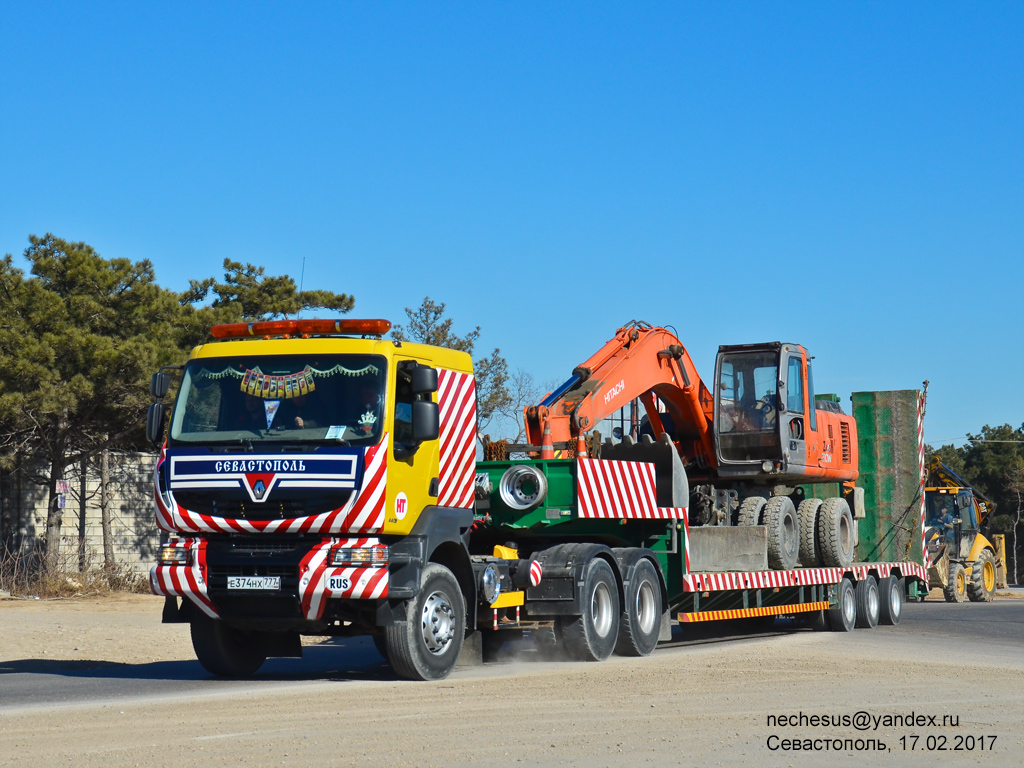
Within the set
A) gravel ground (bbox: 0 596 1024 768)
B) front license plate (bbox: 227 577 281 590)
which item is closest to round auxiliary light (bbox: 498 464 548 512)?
gravel ground (bbox: 0 596 1024 768)

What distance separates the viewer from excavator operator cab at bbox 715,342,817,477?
18.4m

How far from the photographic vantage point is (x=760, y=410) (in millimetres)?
18719

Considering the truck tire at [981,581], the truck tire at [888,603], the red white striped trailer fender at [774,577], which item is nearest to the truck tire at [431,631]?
the red white striped trailer fender at [774,577]

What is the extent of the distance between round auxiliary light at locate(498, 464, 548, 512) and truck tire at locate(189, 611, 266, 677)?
3.05m

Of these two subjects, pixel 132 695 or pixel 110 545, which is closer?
pixel 132 695

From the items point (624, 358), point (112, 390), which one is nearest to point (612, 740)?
point (624, 358)

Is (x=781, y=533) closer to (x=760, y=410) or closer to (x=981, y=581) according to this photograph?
(x=760, y=410)

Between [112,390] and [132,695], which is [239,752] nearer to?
[132,695]

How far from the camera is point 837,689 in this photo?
10992 mm

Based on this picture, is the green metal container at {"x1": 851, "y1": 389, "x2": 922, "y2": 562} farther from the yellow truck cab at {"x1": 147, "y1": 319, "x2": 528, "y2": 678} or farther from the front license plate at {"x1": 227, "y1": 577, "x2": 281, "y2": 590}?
the front license plate at {"x1": 227, "y1": 577, "x2": 281, "y2": 590}

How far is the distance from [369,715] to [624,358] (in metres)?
8.14

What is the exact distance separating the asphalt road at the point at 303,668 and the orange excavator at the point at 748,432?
5.51 feet

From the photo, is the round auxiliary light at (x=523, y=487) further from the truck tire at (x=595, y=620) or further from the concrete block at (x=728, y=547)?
the concrete block at (x=728, y=547)

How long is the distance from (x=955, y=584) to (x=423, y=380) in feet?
78.9
